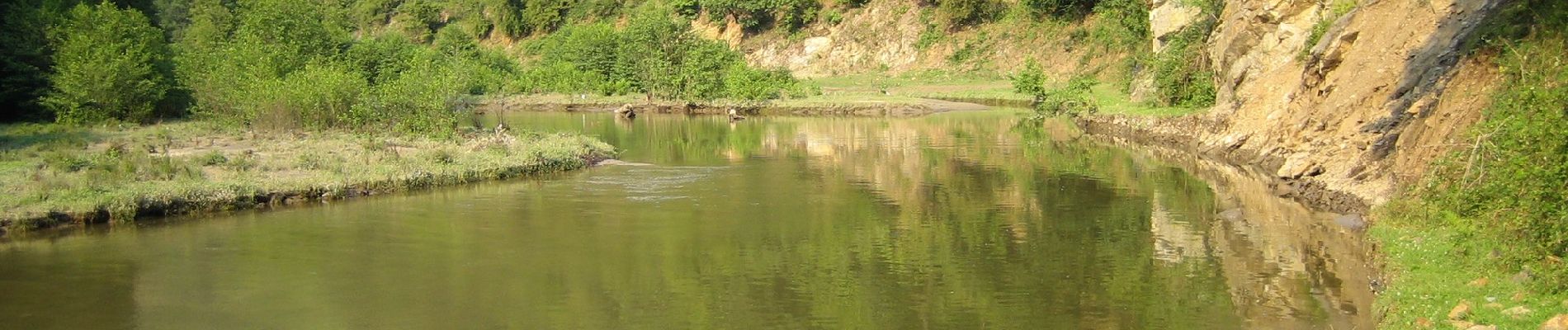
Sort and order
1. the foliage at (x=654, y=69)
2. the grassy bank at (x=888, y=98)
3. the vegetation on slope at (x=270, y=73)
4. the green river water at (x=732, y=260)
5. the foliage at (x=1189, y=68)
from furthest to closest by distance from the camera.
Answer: the foliage at (x=654, y=69), the grassy bank at (x=888, y=98), the foliage at (x=1189, y=68), the vegetation on slope at (x=270, y=73), the green river water at (x=732, y=260)

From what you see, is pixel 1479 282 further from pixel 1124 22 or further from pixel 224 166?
pixel 1124 22

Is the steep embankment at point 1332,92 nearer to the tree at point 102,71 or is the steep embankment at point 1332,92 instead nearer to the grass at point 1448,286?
the grass at point 1448,286

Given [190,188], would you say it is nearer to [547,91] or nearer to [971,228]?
[971,228]

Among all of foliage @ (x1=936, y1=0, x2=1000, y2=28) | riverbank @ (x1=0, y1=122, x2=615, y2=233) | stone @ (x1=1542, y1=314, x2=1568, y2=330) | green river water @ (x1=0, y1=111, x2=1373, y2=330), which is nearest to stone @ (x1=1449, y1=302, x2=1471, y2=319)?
stone @ (x1=1542, y1=314, x2=1568, y2=330)

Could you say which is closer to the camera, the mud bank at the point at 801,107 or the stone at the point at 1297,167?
the stone at the point at 1297,167

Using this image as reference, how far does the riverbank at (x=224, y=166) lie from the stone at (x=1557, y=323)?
78.0 ft

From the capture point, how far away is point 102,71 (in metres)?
46.1

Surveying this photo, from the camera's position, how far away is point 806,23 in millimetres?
96062

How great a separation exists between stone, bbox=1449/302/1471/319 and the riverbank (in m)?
22.7

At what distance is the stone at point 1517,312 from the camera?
43.6 feet

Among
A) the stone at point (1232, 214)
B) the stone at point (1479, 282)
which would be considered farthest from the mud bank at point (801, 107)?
the stone at point (1479, 282)

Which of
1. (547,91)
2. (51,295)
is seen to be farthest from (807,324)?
(547,91)

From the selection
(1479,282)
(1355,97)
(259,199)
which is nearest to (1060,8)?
(1355,97)

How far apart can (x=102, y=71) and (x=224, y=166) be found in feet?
61.9
